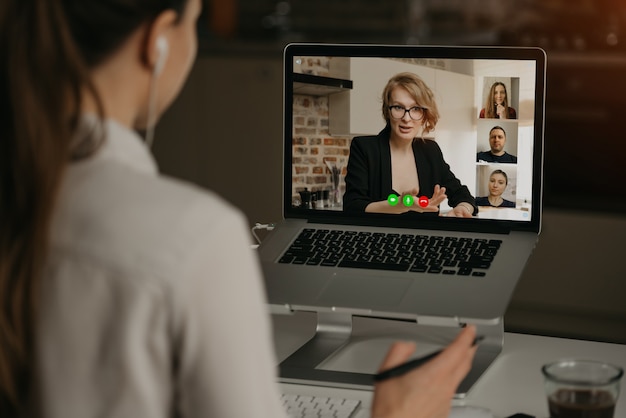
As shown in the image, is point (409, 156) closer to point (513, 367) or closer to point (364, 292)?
point (364, 292)

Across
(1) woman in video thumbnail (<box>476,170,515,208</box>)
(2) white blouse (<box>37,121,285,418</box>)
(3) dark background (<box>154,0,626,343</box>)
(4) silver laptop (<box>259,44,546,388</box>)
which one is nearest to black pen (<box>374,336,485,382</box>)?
(2) white blouse (<box>37,121,285,418</box>)

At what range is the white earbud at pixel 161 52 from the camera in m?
0.69

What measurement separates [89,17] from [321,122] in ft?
3.07

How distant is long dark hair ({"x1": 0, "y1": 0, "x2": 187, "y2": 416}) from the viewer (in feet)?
2.07

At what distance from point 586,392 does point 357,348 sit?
0.51 m

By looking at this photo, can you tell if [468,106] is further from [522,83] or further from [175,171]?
[175,171]

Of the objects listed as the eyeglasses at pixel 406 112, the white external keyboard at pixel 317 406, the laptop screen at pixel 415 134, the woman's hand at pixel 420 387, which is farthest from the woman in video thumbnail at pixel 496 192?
the woman's hand at pixel 420 387

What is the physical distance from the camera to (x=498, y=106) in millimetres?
1459

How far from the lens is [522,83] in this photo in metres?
1.46

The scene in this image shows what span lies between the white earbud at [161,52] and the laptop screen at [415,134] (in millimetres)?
815

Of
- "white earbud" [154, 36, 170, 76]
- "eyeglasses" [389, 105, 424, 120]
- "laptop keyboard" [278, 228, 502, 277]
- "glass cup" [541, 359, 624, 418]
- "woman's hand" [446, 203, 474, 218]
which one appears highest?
"white earbud" [154, 36, 170, 76]

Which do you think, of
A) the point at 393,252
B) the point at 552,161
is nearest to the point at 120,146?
the point at 393,252

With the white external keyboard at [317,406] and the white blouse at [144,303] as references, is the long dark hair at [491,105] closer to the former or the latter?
the white external keyboard at [317,406]

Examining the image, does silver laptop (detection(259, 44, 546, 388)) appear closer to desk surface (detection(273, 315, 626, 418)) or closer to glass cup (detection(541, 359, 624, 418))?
desk surface (detection(273, 315, 626, 418))
